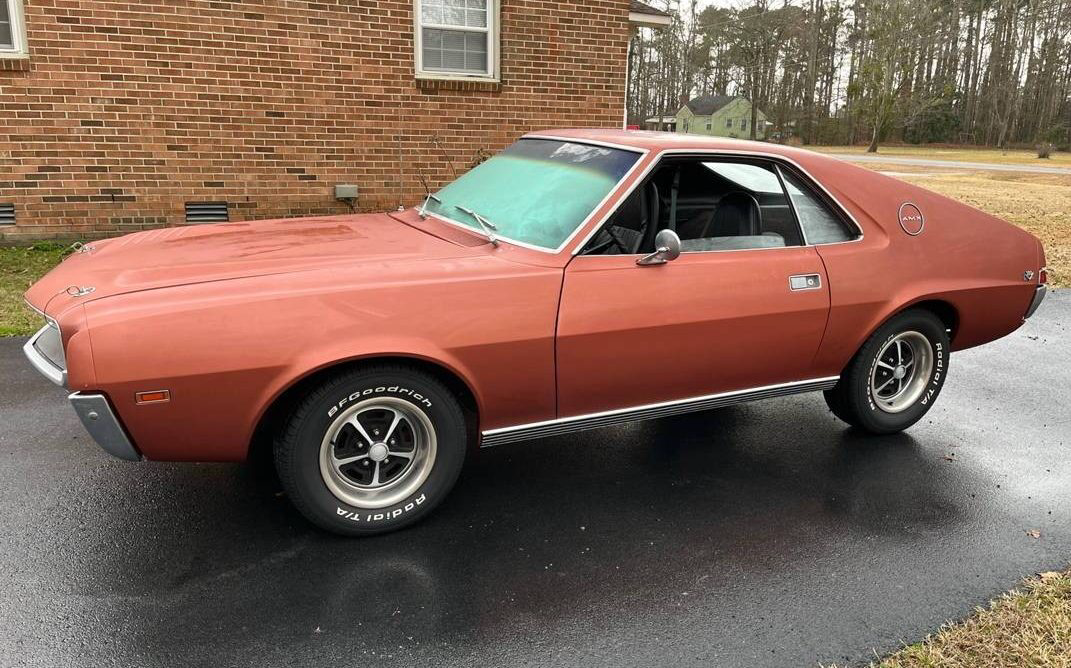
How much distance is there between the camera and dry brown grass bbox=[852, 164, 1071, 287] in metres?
10.7

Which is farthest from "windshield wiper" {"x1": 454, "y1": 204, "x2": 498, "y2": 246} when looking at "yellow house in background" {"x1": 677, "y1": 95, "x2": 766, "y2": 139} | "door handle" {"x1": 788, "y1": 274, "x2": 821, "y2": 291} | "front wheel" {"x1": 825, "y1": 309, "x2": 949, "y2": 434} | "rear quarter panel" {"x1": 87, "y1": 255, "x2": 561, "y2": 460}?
"yellow house in background" {"x1": 677, "y1": 95, "x2": 766, "y2": 139}

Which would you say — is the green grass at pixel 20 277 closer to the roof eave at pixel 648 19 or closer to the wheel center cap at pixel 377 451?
the wheel center cap at pixel 377 451

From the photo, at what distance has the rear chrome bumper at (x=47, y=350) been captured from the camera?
9.21ft

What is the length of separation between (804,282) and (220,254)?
2623mm

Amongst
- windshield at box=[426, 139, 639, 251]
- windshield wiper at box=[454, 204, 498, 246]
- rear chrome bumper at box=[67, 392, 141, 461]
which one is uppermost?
windshield at box=[426, 139, 639, 251]

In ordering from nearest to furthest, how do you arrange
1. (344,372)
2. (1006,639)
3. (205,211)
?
1. (1006,639)
2. (344,372)
3. (205,211)

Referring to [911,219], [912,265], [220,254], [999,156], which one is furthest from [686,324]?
[999,156]

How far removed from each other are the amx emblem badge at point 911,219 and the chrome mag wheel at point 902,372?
0.53 m

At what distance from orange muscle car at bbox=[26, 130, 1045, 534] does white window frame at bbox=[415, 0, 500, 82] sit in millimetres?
5296

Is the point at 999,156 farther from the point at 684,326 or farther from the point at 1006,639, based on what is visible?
the point at 1006,639

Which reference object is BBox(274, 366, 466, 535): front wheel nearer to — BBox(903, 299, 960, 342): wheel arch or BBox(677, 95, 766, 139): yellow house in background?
BBox(903, 299, 960, 342): wheel arch

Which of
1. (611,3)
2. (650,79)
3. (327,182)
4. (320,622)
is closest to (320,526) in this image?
(320,622)

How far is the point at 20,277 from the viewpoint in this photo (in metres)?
7.13

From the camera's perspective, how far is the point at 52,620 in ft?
8.57
